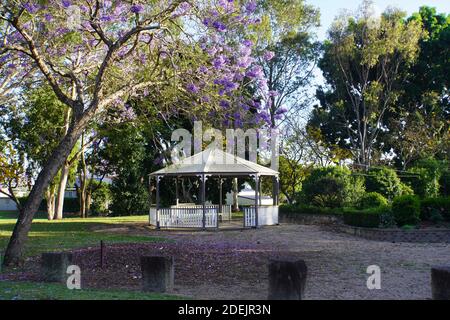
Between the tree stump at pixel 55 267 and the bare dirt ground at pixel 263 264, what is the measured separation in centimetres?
49

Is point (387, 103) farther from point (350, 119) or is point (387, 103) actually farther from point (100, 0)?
point (100, 0)

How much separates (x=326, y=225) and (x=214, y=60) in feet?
40.9

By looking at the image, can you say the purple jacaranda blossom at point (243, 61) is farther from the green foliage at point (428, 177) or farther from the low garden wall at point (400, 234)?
the green foliage at point (428, 177)

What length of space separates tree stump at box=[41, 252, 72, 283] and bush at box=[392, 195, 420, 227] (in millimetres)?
13023

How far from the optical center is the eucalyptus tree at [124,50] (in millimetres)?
12391

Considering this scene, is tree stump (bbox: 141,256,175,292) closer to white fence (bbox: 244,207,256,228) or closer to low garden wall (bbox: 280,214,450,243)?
low garden wall (bbox: 280,214,450,243)

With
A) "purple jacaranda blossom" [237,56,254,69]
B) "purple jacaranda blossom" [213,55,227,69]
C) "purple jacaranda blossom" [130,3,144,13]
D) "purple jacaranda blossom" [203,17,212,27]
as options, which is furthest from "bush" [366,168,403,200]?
"purple jacaranda blossom" [130,3,144,13]

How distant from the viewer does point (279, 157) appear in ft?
121

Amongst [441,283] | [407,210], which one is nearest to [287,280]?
[441,283]

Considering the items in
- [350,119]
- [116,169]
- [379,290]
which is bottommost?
[379,290]

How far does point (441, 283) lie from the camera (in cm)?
766

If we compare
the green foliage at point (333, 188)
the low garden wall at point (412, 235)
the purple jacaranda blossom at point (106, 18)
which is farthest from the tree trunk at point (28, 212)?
the green foliage at point (333, 188)

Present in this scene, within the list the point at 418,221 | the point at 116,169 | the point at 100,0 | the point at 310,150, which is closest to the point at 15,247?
the point at 100,0

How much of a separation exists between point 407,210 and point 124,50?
1124 cm
